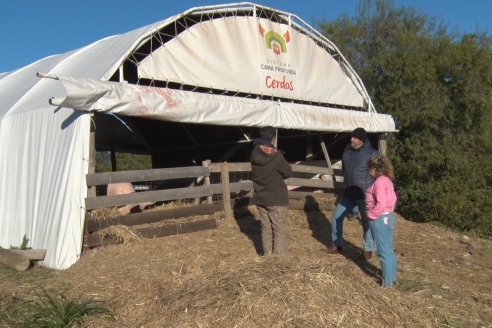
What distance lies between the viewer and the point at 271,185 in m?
7.10

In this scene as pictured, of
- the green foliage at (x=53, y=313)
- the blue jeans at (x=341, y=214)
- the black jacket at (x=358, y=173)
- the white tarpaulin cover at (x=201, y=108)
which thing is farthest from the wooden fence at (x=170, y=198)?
the black jacket at (x=358, y=173)

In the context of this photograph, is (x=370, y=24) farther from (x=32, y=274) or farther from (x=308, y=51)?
(x=32, y=274)

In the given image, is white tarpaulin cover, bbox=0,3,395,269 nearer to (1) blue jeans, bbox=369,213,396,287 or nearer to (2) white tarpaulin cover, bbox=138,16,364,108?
(2) white tarpaulin cover, bbox=138,16,364,108

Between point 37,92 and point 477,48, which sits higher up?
point 477,48

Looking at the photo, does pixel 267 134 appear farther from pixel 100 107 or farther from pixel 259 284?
pixel 259 284

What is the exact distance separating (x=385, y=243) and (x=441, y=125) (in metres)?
8.21

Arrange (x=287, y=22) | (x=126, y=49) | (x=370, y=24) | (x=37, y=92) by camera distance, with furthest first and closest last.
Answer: (x=370, y=24) → (x=287, y=22) → (x=37, y=92) → (x=126, y=49)

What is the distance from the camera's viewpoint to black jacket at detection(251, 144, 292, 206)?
7090 millimetres

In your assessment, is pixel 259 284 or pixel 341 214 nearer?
pixel 259 284

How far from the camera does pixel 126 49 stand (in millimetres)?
9117

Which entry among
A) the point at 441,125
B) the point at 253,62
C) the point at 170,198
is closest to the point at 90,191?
the point at 170,198

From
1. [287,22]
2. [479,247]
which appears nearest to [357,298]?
[479,247]

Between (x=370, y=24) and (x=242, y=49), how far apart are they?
7389 millimetres

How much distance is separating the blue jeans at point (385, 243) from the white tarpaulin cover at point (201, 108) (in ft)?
12.8
